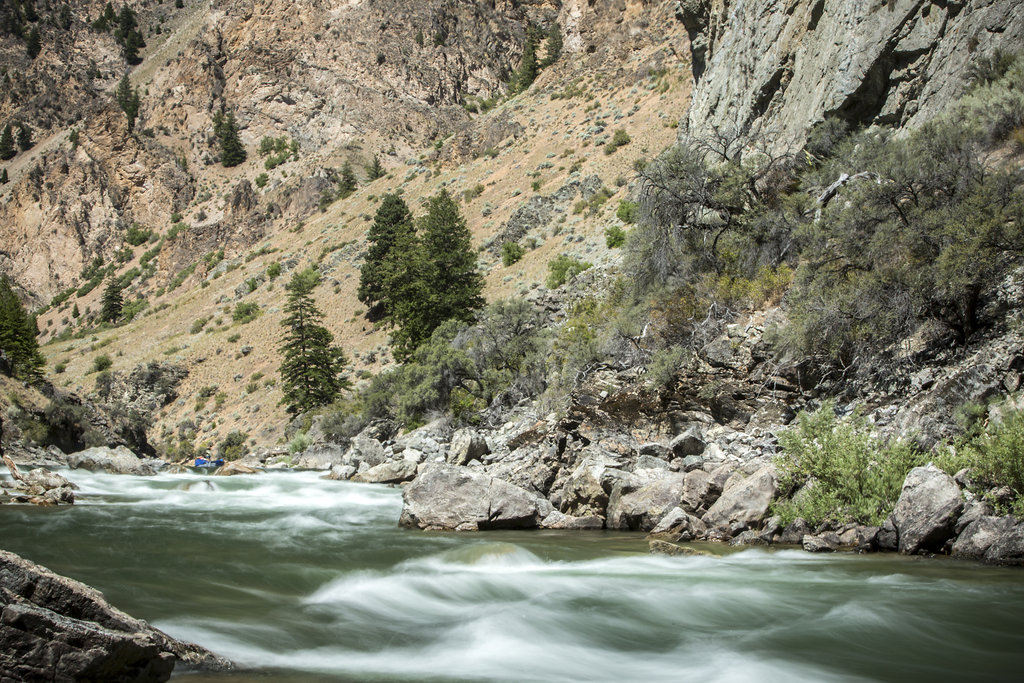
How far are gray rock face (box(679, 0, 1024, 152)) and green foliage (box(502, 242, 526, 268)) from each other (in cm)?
1595

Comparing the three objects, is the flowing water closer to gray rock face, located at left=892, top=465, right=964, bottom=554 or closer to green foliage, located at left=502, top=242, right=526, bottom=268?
gray rock face, located at left=892, top=465, right=964, bottom=554

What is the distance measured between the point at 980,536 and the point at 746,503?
3019mm

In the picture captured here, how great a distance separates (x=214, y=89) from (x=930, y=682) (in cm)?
9086

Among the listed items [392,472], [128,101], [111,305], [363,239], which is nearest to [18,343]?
[392,472]

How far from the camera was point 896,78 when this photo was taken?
1683 cm

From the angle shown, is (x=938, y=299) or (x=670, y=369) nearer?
(x=938, y=299)

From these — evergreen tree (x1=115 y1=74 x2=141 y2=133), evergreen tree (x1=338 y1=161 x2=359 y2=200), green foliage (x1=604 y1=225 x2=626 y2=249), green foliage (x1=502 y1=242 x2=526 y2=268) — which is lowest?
green foliage (x1=604 y1=225 x2=626 y2=249)

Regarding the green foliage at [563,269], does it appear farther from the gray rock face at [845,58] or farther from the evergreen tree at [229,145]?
the evergreen tree at [229,145]

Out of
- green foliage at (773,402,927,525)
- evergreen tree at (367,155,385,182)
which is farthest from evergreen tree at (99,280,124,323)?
green foliage at (773,402,927,525)

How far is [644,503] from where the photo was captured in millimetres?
11586

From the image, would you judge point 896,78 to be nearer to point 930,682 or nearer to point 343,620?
point 930,682

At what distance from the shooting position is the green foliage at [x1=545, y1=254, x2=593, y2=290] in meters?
30.2

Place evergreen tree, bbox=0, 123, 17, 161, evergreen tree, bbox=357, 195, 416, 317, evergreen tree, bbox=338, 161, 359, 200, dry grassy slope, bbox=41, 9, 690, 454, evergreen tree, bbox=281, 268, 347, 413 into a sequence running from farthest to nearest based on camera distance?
evergreen tree, bbox=0, 123, 17, 161 < evergreen tree, bbox=338, 161, 359, 200 < evergreen tree, bbox=357, 195, 416, 317 < dry grassy slope, bbox=41, 9, 690, 454 < evergreen tree, bbox=281, 268, 347, 413

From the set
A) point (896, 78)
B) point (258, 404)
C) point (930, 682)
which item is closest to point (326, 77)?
point (258, 404)
